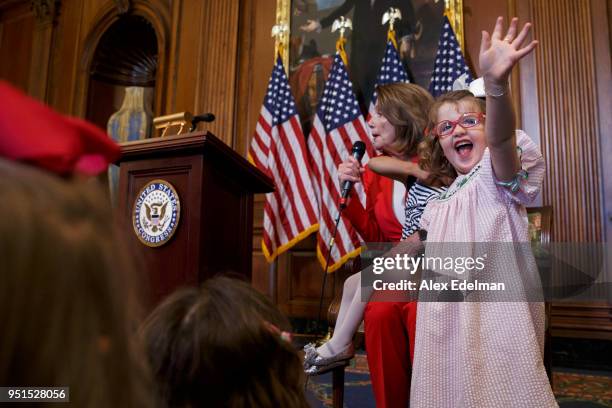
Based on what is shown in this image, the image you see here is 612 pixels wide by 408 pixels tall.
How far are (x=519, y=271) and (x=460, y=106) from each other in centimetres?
66

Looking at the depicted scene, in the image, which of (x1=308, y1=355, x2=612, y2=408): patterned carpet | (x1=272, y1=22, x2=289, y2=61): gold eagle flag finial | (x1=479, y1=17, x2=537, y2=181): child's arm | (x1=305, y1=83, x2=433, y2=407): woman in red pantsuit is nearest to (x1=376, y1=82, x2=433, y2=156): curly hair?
(x1=305, y1=83, x2=433, y2=407): woman in red pantsuit

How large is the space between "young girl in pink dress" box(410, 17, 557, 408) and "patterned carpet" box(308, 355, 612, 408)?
2.83ft

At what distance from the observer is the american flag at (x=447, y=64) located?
13.2 feet

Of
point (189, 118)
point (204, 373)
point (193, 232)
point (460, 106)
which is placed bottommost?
point (204, 373)

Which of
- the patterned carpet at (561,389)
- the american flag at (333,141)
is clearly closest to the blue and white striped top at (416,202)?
the patterned carpet at (561,389)

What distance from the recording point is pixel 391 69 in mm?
4328

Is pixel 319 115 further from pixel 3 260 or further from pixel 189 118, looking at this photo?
pixel 3 260

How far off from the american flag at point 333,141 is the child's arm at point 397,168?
1988 millimetres

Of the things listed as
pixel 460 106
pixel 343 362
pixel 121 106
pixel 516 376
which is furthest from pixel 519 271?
pixel 121 106

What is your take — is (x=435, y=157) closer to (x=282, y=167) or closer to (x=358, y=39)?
(x=282, y=167)

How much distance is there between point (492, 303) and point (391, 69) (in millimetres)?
3177

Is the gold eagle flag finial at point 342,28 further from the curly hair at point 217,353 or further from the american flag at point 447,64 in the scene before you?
the curly hair at point 217,353

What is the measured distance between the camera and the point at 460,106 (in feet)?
6.08

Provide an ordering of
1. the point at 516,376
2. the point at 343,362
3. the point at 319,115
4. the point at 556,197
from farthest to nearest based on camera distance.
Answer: the point at 319,115 → the point at 556,197 → the point at 343,362 → the point at 516,376
